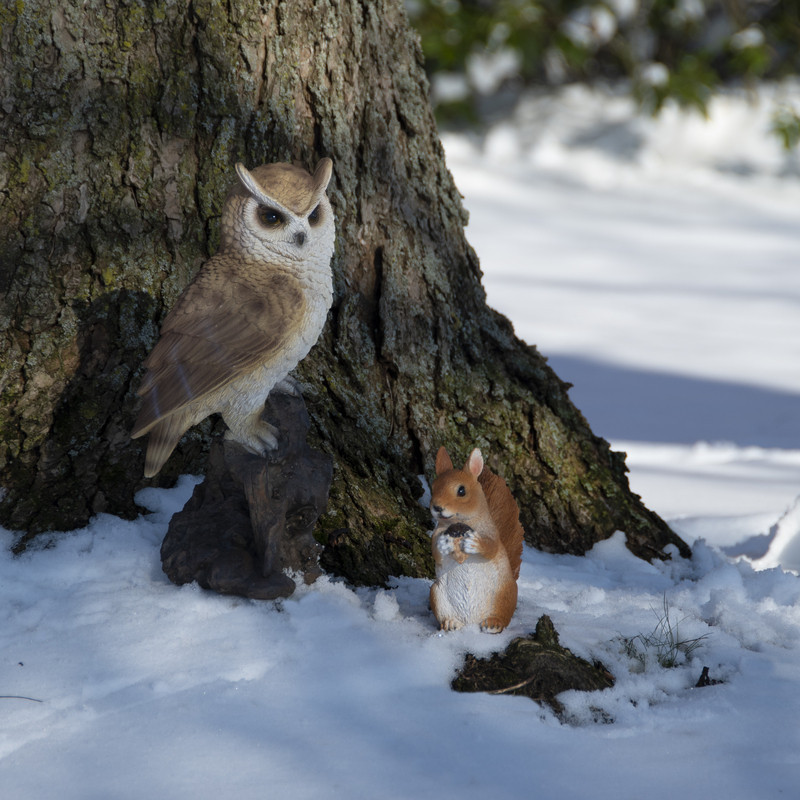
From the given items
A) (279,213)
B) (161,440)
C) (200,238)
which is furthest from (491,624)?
(200,238)

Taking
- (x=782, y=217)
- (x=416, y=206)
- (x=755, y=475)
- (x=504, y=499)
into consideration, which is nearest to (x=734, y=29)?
(x=782, y=217)

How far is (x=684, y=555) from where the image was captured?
332 centimetres

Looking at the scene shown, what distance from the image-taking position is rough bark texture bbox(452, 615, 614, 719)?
7.12 ft

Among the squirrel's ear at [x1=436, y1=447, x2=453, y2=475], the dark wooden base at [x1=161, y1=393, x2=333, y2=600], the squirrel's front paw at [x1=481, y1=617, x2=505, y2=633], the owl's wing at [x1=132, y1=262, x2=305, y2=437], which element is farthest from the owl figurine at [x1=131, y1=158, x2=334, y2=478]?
the squirrel's front paw at [x1=481, y1=617, x2=505, y2=633]

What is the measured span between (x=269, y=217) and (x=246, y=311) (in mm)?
231

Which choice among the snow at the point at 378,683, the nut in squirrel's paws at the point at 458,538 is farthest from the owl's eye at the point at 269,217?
the snow at the point at 378,683

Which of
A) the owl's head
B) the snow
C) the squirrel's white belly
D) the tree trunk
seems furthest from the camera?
the tree trunk

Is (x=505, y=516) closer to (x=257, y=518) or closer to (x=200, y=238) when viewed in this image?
(x=257, y=518)

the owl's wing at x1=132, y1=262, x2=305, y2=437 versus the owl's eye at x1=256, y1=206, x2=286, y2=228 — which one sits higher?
the owl's eye at x1=256, y1=206, x2=286, y2=228

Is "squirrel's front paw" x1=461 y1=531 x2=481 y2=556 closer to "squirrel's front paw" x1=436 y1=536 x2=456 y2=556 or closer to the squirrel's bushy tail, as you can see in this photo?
"squirrel's front paw" x1=436 y1=536 x2=456 y2=556

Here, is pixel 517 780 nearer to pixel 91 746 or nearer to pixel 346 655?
pixel 346 655

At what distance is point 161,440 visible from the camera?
2.26 meters

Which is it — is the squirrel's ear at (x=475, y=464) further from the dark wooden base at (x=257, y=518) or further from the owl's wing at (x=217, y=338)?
the owl's wing at (x=217, y=338)

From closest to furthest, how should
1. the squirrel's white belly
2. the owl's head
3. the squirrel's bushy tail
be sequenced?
the owl's head → the squirrel's white belly → the squirrel's bushy tail
